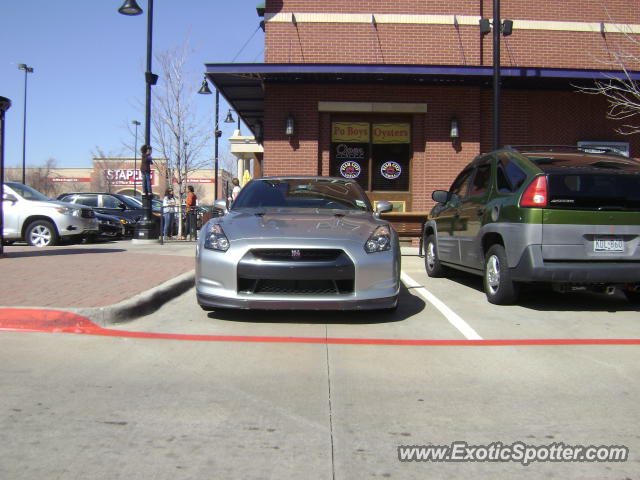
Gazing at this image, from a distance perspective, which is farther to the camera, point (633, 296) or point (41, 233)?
point (41, 233)

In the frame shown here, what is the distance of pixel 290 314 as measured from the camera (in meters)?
6.00

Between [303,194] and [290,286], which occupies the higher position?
[303,194]

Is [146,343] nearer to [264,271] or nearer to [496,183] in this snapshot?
[264,271]

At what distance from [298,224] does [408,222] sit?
6.78m

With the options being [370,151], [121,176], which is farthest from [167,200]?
[121,176]

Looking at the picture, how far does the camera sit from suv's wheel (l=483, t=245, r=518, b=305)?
6230 millimetres

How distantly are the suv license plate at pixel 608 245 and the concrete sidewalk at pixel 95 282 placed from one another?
4579 millimetres

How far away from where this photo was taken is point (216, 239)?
18.2 feet

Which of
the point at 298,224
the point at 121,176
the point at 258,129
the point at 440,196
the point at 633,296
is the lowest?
the point at 633,296

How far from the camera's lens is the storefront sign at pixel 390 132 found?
14.6 meters

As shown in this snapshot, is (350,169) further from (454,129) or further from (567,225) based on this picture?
(567,225)

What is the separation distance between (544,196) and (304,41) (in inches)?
390

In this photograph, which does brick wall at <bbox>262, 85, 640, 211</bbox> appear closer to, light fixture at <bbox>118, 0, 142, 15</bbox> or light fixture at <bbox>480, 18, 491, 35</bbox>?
light fixture at <bbox>480, 18, 491, 35</bbox>

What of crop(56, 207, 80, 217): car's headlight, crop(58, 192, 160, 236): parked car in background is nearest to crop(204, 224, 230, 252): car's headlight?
crop(56, 207, 80, 217): car's headlight
